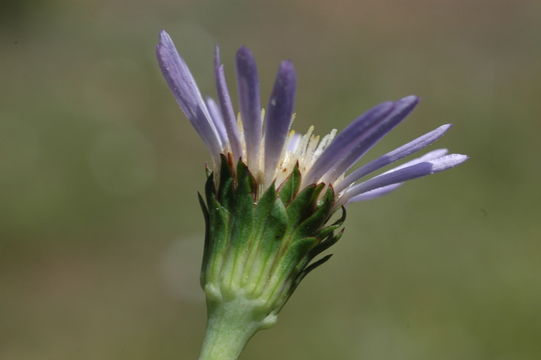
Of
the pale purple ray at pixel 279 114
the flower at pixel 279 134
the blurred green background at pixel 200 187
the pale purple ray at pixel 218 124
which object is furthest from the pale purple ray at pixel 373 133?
the blurred green background at pixel 200 187

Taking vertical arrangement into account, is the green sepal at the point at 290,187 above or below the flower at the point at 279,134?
below

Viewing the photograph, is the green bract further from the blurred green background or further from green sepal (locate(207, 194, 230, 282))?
the blurred green background

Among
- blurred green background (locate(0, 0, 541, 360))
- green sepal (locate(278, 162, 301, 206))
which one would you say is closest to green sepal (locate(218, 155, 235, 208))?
green sepal (locate(278, 162, 301, 206))

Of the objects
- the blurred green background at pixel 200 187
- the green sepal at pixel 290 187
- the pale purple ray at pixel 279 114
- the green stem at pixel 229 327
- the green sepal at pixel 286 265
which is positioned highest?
the pale purple ray at pixel 279 114

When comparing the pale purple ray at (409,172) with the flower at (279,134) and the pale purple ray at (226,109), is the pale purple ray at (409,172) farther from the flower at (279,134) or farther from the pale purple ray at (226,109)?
the pale purple ray at (226,109)

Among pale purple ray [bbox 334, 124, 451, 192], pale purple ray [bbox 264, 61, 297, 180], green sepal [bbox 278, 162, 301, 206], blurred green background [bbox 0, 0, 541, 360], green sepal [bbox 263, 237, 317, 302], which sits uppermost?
pale purple ray [bbox 264, 61, 297, 180]

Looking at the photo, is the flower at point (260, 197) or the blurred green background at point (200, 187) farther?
the blurred green background at point (200, 187)

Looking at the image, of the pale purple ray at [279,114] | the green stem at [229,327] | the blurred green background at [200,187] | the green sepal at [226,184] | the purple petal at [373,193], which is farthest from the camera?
the blurred green background at [200,187]

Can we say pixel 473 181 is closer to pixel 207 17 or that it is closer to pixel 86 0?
pixel 207 17
